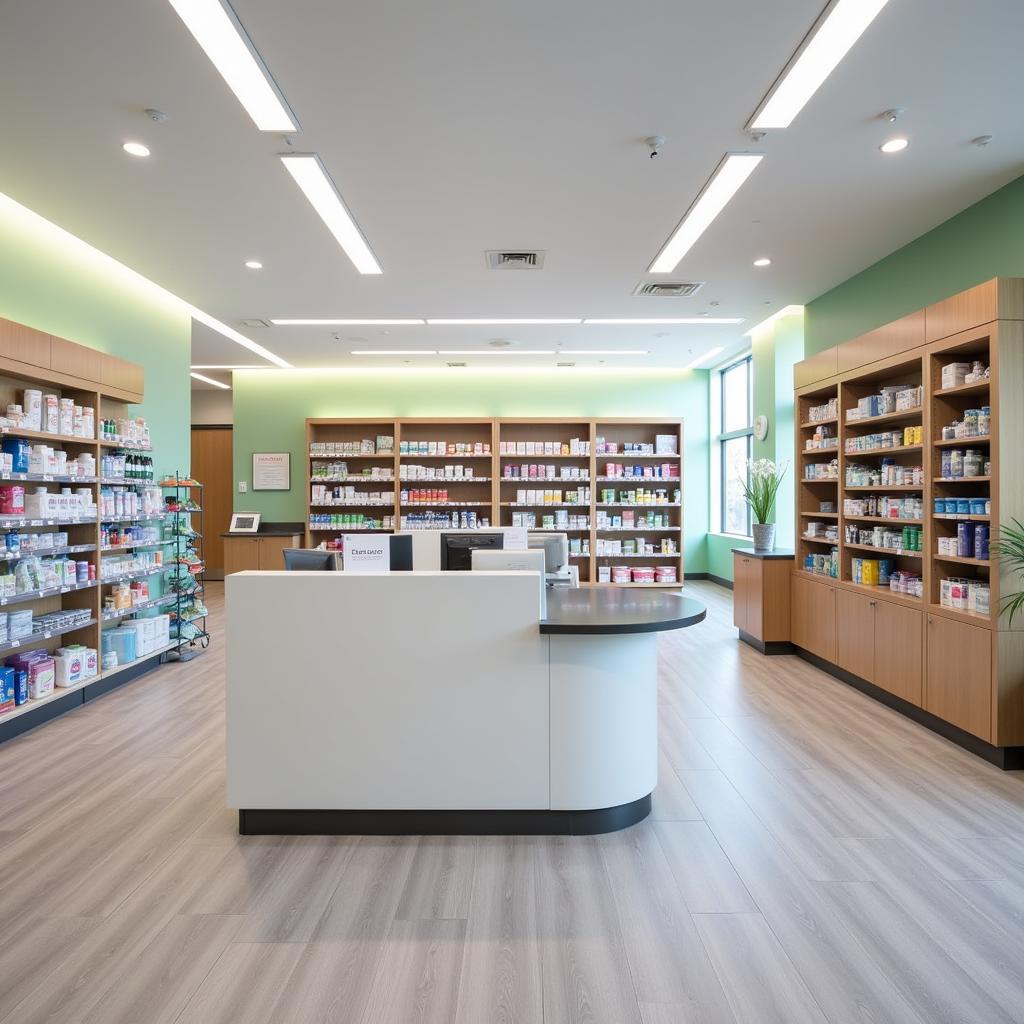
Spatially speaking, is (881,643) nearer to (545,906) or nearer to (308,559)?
(545,906)

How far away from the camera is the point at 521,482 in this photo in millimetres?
9711

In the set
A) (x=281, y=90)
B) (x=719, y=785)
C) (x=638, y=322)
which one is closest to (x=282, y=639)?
(x=719, y=785)

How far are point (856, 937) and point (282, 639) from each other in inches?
93.7

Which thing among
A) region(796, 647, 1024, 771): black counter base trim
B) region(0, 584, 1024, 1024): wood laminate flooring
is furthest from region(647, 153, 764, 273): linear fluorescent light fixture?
region(796, 647, 1024, 771): black counter base trim

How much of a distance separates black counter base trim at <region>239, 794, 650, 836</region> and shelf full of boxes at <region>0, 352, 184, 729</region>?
2.24m

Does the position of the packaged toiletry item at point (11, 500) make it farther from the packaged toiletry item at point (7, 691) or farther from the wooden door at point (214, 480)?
the wooden door at point (214, 480)

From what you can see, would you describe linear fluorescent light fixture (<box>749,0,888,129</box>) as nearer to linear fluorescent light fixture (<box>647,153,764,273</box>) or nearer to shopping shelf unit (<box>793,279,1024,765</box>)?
linear fluorescent light fixture (<box>647,153,764,273</box>)

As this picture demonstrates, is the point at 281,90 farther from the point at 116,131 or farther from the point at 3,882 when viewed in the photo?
the point at 3,882

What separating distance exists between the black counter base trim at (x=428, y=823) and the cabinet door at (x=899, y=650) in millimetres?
2560

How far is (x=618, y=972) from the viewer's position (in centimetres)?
196

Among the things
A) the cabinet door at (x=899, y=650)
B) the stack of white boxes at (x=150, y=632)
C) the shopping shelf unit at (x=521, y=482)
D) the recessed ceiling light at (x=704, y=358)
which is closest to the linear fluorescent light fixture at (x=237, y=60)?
the stack of white boxes at (x=150, y=632)

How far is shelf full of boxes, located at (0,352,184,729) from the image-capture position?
13.1 feet

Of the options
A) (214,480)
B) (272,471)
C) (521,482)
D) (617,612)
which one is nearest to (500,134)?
(617,612)

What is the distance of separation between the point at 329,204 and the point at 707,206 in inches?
95.6
